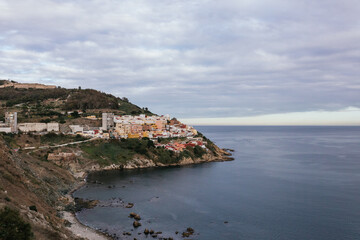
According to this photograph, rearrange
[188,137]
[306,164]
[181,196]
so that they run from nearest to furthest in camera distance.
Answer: [181,196] < [306,164] < [188,137]

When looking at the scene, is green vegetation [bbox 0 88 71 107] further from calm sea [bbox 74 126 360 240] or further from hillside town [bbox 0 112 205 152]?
calm sea [bbox 74 126 360 240]

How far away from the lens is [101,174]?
5412 cm

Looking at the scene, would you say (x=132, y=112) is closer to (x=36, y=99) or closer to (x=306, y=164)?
(x=36, y=99)

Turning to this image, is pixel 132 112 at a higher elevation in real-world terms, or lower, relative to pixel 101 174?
higher

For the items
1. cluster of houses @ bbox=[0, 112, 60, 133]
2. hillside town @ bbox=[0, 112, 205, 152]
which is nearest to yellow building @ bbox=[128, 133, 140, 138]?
hillside town @ bbox=[0, 112, 205, 152]

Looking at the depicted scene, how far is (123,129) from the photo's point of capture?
260 feet

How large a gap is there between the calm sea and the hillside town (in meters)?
17.5

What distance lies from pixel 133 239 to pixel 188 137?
61293mm

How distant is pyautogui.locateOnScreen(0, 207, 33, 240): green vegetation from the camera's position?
1527 cm

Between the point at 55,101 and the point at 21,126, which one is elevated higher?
the point at 55,101

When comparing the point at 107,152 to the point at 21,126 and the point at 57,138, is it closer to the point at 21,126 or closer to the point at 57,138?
the point at 57,138

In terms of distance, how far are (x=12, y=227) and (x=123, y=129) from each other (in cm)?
6386

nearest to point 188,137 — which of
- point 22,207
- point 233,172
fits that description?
point 233,172

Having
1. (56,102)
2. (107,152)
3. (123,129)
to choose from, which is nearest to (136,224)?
(107,152)
